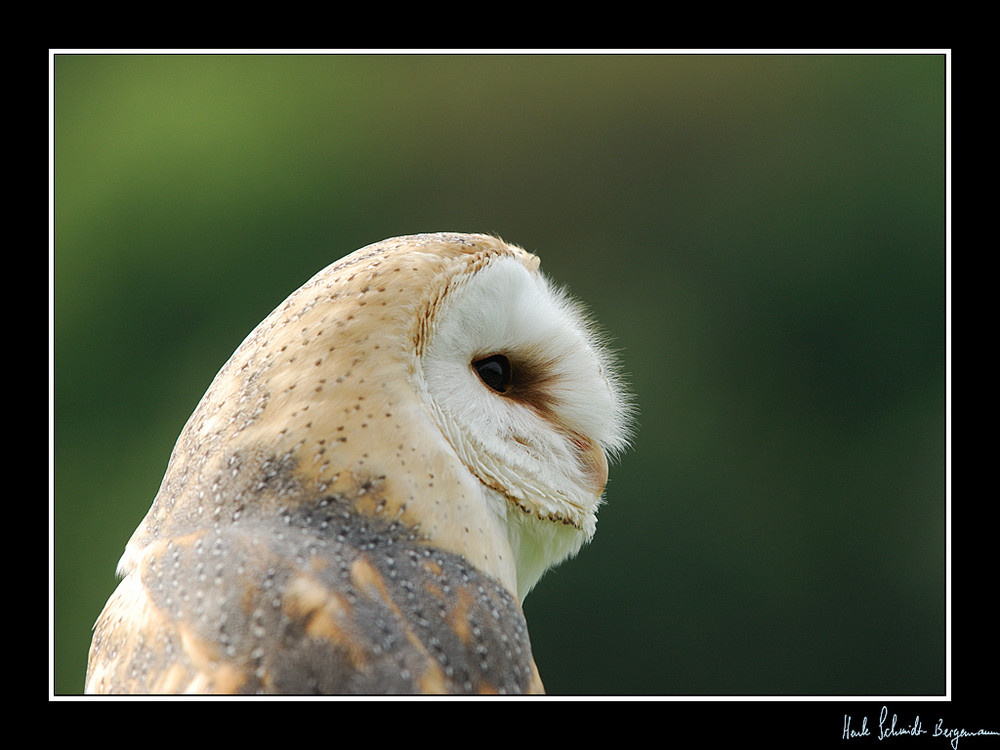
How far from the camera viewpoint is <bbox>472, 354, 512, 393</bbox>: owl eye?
1.06 meters

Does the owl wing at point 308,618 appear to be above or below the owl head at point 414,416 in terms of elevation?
below

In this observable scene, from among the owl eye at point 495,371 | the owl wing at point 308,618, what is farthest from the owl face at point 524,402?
the owl wing at point 308,618

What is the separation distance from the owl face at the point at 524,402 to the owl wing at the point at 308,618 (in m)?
0.15

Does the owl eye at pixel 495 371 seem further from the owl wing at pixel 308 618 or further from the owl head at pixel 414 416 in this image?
the owl wing at pixel 308 618

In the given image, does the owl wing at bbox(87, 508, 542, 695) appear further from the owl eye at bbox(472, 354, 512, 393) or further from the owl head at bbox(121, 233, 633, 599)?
the owl eye at bbox(472, 354, 512, 393)

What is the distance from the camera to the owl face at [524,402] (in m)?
0.96

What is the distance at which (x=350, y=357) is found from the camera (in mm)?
900

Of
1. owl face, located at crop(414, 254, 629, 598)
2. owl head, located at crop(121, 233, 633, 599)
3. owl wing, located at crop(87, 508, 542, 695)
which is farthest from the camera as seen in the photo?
owl face, located at crop(414, 254, 629, 598)

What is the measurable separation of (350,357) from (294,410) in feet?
0.27

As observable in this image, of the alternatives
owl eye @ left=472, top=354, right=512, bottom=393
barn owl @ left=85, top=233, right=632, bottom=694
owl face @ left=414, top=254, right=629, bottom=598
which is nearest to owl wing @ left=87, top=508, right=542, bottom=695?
barn owl @ left=85, top=233, right=632, bottom=694

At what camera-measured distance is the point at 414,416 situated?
2.94 feet

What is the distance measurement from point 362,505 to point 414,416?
11 cm

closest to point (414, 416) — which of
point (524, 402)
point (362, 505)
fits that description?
point (362, 505)

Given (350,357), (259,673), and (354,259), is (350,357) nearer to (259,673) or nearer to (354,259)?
(354,259)
